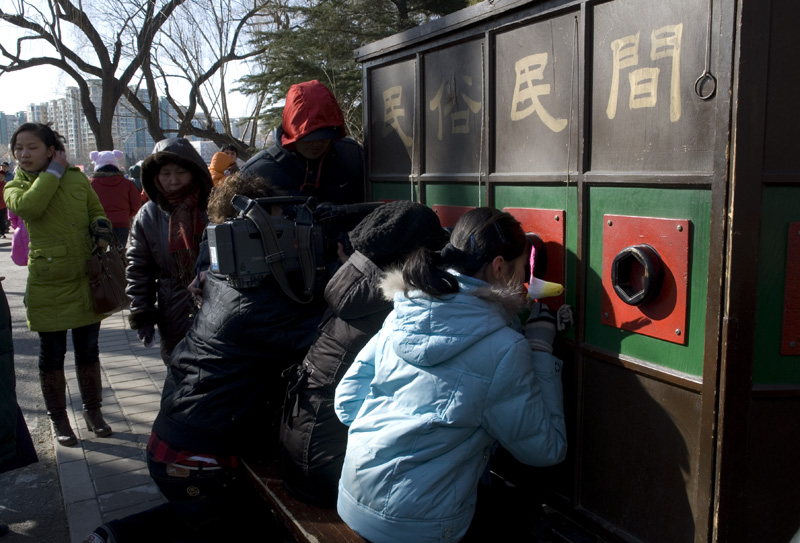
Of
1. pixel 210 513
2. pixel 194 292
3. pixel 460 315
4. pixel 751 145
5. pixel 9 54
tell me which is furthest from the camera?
pixel 9 54

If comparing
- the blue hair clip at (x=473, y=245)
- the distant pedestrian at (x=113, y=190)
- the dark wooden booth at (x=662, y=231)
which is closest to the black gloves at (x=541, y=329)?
the dark wooden booth at (x=662, y=231)

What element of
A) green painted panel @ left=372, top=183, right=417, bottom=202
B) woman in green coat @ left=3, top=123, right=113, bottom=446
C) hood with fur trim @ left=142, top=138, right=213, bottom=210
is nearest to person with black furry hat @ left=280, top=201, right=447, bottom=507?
green painted panel @ left=372, top=183, right=417, bottom=202

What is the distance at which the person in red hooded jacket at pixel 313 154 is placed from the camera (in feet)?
11.0

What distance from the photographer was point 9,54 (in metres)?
15.9

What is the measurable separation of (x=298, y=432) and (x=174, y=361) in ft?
2.33

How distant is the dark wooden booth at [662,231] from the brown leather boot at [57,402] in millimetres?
2752

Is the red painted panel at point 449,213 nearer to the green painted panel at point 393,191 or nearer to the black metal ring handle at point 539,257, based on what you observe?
the green painted panel at point 393,191

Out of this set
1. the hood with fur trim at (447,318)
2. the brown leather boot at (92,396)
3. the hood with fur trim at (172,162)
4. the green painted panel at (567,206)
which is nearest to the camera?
the hood with fur trim at (447,318)

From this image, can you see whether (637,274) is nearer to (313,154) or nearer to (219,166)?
(313,154)

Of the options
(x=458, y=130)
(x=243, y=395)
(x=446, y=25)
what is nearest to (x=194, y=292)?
(x=243, y=395)

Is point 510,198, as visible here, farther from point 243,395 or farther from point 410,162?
point 243,395

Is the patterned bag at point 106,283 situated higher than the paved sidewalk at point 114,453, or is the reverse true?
the patterned bag at point 106,283

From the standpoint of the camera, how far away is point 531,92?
2.41 m

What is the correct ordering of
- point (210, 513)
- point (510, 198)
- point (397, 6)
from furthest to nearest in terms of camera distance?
1. point (397, 6)
2. point (210, 513)
3. point (510, 198)
